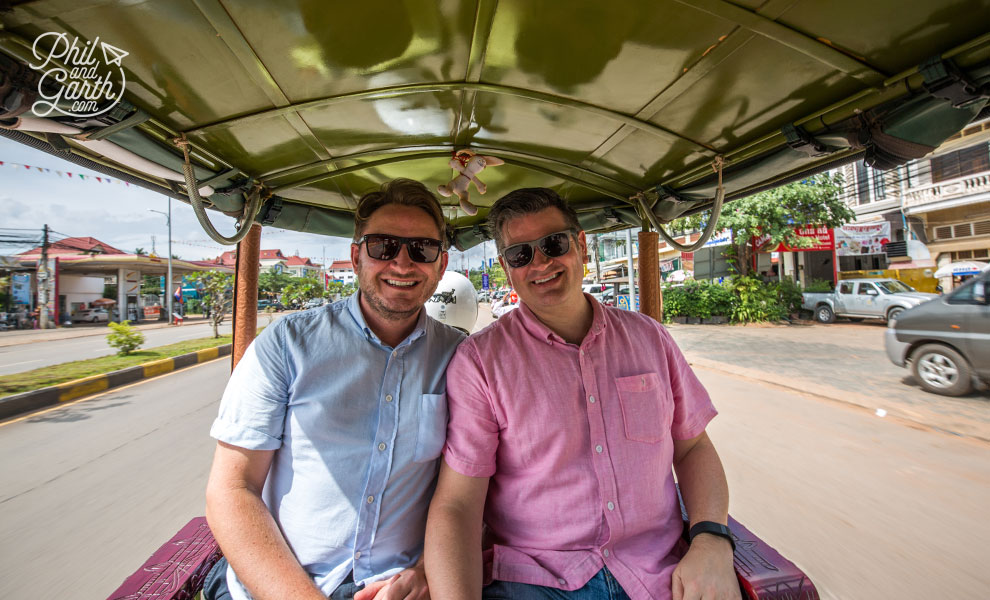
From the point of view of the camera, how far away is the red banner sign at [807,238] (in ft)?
46.5

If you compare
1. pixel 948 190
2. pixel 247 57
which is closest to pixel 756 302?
pixel 948 190

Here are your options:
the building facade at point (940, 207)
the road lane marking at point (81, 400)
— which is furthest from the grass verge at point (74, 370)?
the building facade at point (940, 207)

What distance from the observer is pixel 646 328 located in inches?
70.7

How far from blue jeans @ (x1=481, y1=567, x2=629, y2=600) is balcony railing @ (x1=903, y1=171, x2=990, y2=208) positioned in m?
19.2

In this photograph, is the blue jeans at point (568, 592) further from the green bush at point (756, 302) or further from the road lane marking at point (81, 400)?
the green bush at point (756, 302)

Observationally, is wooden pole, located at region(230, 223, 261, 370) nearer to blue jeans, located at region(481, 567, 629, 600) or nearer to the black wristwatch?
blue jeans, located at region(481, 567, 629, 600)

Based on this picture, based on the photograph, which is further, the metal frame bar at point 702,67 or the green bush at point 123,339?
the green bush at point 123,339

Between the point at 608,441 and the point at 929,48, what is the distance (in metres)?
1.66

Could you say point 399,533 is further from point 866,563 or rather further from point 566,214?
point 866,563

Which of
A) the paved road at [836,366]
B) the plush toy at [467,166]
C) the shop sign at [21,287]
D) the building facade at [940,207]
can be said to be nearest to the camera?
the plush toy at [467,166]

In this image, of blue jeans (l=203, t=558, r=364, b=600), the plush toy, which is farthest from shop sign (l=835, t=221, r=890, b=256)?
blue jeans (l=203, t=558, r=364, b=600)

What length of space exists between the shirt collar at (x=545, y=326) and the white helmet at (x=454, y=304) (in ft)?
4.97

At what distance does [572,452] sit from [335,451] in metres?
0.80

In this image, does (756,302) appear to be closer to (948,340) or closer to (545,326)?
(948,340)
